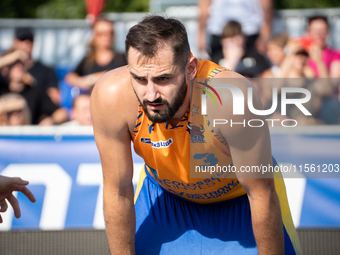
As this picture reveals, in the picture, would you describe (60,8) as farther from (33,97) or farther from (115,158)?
(115,158)

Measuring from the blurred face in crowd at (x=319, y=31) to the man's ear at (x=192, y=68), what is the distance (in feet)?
10.7

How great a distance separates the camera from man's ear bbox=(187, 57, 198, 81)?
6.54ft

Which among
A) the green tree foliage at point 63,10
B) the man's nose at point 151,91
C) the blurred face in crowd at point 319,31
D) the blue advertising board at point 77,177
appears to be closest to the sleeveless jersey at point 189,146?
the man's nose at point 151,91

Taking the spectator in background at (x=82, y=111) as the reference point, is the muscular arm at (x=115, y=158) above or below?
above

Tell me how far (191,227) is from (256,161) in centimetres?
82

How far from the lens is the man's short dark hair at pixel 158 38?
1830mm

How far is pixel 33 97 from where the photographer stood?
4.94 m

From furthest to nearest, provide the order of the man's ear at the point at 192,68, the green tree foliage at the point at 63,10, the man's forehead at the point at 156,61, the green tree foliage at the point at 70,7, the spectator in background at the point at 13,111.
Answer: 1. the green tree foliage at the point at 63,10
2. the green tree foliage at the point at 70,7
3. the spectator in background at the point at 13,111
4. the man's ear at the point at 192,68
5. the man's forehead at the point at 156,61

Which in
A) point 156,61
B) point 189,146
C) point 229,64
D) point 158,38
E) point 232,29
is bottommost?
point 229,64

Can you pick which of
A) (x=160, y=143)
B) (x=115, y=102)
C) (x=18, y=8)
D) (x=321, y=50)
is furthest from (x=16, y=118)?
(x=18, y=8)

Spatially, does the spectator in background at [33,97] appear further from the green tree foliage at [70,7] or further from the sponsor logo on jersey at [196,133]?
the green tree foliage at [70,7]

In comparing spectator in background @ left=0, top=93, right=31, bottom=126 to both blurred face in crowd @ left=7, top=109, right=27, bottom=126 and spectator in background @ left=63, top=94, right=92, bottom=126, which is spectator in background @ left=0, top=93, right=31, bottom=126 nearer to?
blurred face in crowd @ left=7, top=109, right=27, bottom=126

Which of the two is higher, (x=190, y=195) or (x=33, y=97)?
(x=190, y=195)

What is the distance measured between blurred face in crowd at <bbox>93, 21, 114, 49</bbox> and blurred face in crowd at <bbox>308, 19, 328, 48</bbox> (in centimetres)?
257
